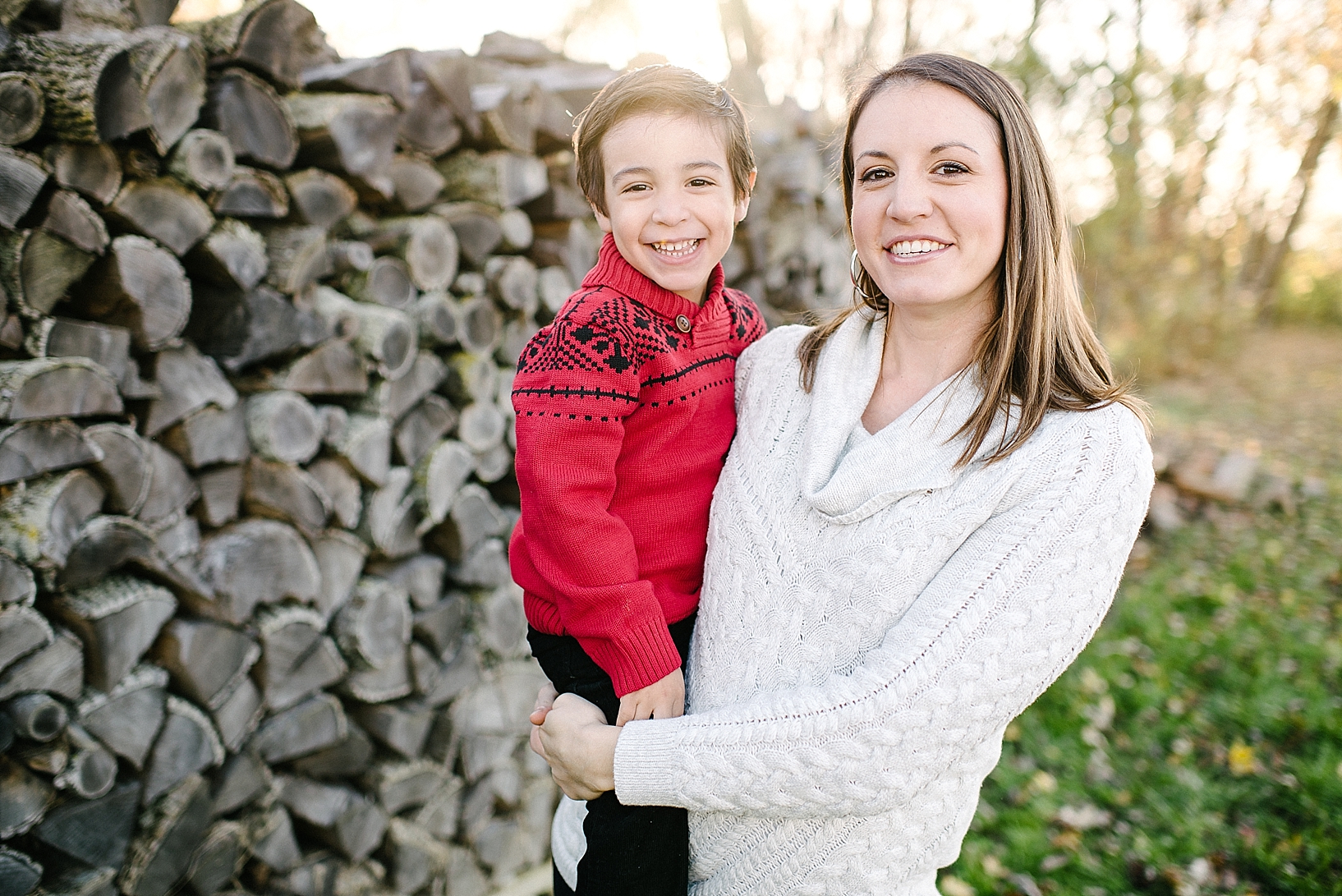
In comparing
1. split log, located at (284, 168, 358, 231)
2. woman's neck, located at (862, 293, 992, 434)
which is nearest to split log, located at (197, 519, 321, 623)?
split log, located at (284, 168, 358, 231)

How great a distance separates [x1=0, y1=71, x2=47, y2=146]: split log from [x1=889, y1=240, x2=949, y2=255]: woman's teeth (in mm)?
1661

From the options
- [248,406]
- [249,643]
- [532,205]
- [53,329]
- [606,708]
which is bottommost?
[249,643]

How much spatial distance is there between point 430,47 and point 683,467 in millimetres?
1723

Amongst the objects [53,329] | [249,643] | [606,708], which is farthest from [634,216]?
[249,643]

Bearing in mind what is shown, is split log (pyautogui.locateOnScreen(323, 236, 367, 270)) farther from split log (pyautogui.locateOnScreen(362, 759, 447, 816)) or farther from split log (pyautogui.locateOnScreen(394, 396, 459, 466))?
split log (pyautogui.locateOnScreen(362, 759, 447, 816))

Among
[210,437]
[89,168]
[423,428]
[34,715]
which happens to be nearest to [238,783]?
[34,715]

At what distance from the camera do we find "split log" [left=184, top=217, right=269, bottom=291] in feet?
6.31

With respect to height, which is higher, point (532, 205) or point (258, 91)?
point (258, 91)

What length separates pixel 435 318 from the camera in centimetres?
246

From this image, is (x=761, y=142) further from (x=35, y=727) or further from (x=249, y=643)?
(x=35, y=727)

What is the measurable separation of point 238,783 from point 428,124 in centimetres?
189

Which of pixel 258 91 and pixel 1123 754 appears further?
pixel 1123 754

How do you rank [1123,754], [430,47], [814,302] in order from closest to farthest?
1. [430,47]
2. [1123,754]
3. [814,302]

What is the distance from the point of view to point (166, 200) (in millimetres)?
1828
